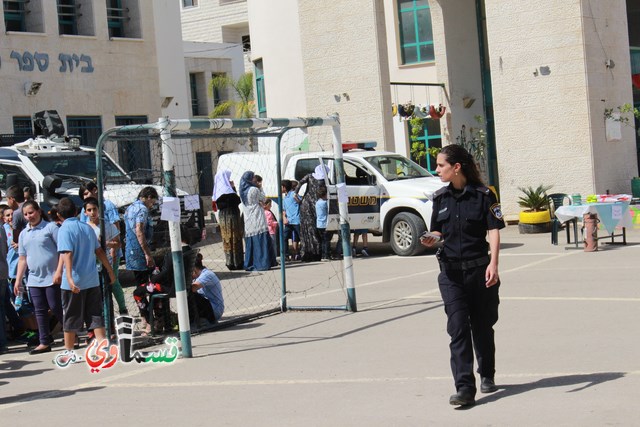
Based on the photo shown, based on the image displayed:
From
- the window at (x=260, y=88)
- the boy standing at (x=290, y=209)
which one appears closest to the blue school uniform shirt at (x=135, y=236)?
the boy standing at (x=290, y=209)

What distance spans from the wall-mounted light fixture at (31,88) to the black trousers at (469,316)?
23602 millimetres

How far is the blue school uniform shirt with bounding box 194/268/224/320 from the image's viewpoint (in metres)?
12.6

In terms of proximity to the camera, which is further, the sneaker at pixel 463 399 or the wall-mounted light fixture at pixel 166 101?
the wall-mounted light fixture at pixel 166 101

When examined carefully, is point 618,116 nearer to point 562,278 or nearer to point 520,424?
point 562,278

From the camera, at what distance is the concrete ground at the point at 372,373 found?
751 cm

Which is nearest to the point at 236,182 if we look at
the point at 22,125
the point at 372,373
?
the point at 22,125

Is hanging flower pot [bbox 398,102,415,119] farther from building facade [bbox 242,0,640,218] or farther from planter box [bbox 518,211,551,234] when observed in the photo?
planter box [bbox 518,211,551,234]

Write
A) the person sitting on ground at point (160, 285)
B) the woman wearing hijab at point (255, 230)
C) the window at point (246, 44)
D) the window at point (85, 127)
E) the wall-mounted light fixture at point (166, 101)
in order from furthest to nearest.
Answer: the window at point (246, 44), the wall-mounted light fixture at point (166, 101), the window at point (85, 127), the woman wearing hijab at point (255, 230), the person sitting on ground at point (160, 285)

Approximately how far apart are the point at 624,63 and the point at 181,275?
17.9m

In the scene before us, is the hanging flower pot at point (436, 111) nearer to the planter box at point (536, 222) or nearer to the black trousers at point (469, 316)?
the planter box at point (536, 222)

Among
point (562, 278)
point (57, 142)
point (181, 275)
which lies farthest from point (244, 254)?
point (181, 275)

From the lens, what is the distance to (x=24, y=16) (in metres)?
30.5

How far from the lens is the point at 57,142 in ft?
66.6

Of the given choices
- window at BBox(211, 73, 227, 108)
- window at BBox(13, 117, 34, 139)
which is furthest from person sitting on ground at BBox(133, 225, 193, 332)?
window at BBox(211, 73, 227, 108)
